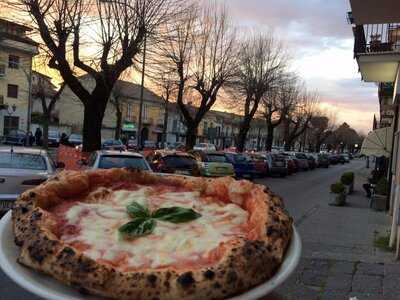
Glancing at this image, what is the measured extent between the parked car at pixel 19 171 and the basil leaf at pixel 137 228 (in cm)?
801

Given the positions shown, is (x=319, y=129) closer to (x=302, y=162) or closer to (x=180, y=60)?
(x=302, y=162)

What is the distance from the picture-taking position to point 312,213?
15.5m

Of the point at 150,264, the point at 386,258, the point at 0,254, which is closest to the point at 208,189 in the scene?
the point at 150,264

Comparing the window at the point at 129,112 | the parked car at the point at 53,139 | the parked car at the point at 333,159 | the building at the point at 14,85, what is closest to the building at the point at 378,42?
the parked car at the point at 53,139

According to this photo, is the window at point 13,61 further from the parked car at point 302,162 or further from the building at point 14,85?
the parked car at point 302,162

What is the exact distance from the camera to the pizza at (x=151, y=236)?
1.84 meters

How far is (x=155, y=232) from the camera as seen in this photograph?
7.08 ft

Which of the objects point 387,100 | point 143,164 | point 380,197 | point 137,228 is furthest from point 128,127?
point 137,228

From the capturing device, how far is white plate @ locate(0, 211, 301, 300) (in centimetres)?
190

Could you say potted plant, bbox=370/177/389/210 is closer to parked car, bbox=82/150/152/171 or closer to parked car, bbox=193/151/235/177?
parked car, bbox=82/150/152/171

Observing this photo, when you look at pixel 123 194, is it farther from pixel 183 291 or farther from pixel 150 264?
pixel 183 291

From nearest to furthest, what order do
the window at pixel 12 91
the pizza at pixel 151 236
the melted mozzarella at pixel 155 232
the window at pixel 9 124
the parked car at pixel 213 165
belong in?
the pizza at pixel 151 236
the melted mozzarella at pixel 155 232
the parked car at pixel 213 165
the window at pixel 9 124
the window at pixel 12 91

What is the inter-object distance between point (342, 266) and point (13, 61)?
58.8 metres

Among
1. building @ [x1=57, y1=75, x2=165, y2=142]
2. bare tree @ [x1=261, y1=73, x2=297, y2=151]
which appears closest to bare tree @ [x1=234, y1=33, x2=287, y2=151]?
bare tree @ [x1=261, y1=73, x2=297, y2=151]
